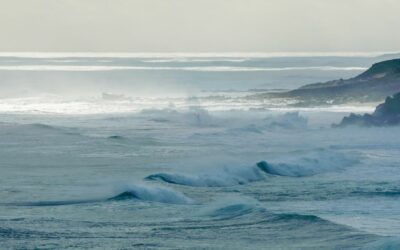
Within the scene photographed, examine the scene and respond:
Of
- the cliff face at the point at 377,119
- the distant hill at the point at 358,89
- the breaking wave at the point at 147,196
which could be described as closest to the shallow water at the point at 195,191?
the breaking wave at the point at 147,196

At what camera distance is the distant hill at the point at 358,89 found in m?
90.1

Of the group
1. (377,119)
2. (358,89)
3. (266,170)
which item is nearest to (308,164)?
(266,170)

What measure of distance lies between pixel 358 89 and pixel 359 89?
2.6 inches

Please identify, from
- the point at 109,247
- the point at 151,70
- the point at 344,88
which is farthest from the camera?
the point at 151,70

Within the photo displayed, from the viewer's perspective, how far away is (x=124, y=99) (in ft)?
325

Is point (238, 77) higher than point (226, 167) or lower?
higher

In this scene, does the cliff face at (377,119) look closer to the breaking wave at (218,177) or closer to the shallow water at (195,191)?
the shallow water at (195,191)

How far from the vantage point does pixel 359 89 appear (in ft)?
304

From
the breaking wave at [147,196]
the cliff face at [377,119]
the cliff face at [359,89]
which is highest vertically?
the cliff face at [359,89]

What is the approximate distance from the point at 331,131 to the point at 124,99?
4041 cm

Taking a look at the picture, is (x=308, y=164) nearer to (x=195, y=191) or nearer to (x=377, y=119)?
(x=195, y=191)

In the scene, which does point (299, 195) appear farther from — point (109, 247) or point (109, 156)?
point (109, 156)

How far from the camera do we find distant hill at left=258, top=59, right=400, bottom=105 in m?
90.1

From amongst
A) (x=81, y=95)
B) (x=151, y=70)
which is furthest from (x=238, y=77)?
(x=81, y=95)
